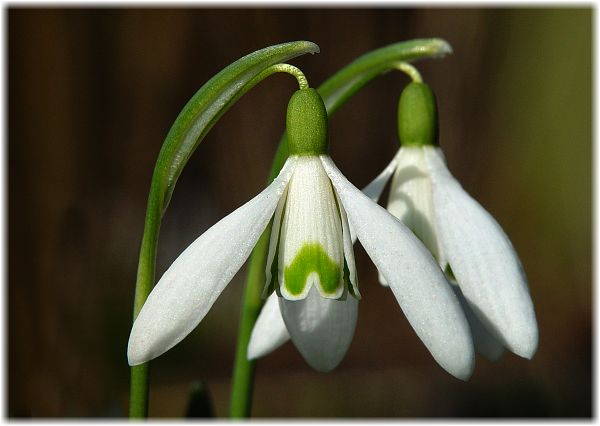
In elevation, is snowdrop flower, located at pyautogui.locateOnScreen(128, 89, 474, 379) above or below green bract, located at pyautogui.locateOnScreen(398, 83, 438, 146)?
below

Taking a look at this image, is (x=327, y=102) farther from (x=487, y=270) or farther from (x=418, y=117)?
(x=487, y=270)

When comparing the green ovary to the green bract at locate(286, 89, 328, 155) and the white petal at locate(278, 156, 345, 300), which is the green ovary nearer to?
the white petal at locate(278, 156, 345, 300)

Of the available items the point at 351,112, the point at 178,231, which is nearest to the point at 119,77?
the point at 178,231

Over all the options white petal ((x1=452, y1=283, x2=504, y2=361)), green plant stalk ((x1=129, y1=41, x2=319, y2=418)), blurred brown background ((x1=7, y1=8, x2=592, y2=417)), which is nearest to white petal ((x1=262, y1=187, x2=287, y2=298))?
green plant stalk ((x1=129, y1=41, x2=319, y2=418))

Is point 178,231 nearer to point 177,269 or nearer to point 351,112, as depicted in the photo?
point 351,112

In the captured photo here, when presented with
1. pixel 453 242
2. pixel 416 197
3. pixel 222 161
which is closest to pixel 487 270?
pixel 453 242

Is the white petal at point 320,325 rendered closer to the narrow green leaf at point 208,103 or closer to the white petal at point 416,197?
the white petal at point 416,197
